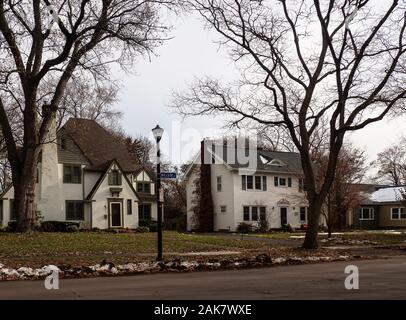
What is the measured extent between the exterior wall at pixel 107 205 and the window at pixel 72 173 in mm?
1969

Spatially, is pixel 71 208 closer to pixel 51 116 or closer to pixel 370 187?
pixel 51 116

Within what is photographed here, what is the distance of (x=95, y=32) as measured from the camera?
2733 cm

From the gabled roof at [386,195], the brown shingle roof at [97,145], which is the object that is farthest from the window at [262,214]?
the gabled roof at [386,195]

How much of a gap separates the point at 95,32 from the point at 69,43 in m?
1.39

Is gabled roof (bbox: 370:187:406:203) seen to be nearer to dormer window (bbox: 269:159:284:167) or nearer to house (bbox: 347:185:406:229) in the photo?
house (bbox: 347:185:406:229)

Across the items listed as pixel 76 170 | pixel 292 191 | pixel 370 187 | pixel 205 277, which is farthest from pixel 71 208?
pixel 370 187

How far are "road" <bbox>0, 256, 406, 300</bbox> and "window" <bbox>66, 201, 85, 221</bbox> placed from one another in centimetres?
3097

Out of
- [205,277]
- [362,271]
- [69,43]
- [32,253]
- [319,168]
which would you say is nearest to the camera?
[205,277]

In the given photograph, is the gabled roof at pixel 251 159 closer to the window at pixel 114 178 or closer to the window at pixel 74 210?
the window at pixel 114 178

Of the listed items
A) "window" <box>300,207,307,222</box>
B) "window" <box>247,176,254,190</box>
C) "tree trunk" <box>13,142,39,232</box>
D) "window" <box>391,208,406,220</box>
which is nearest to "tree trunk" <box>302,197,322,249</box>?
"tree trunk" <box>13,142,39,232</box>

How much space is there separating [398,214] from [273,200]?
60.6 feet

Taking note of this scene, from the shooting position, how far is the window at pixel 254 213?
165 ft
